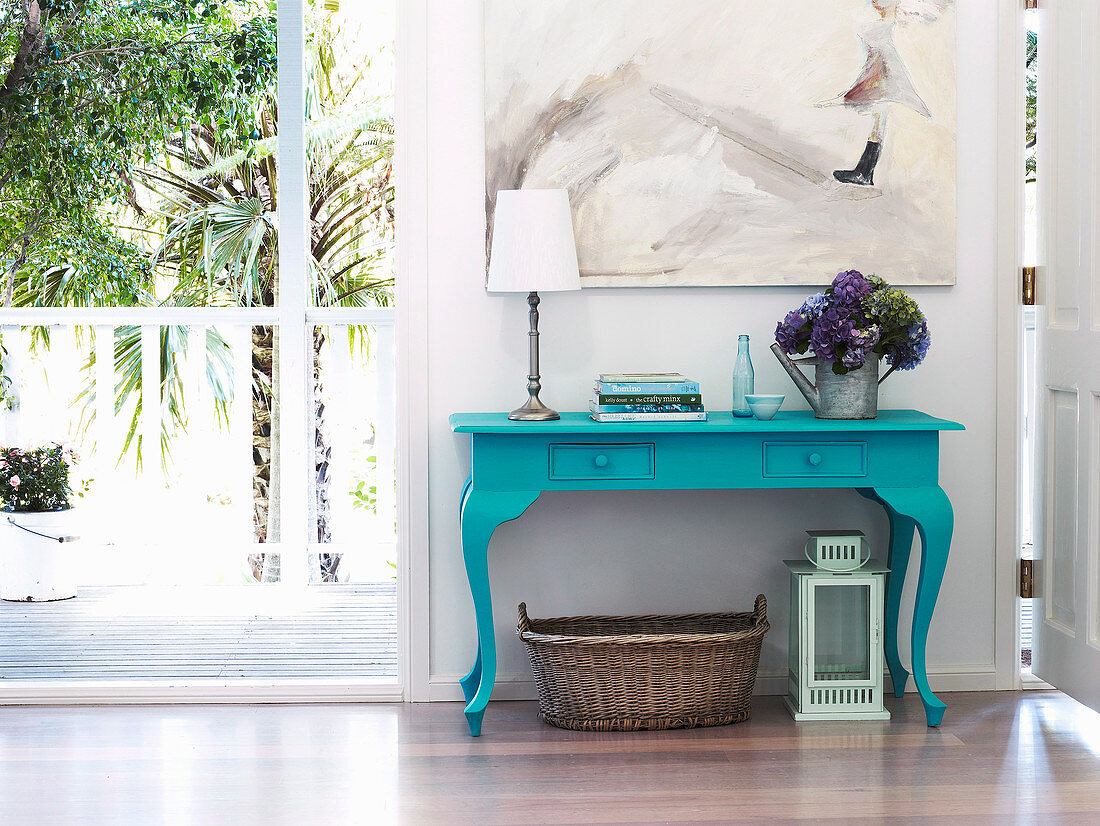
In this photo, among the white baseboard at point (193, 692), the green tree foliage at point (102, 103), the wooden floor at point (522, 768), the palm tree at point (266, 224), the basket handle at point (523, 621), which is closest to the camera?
the wooden floor at point (522, 768)

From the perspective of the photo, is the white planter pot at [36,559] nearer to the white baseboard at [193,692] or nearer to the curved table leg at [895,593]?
the white baseboard at [193,692]

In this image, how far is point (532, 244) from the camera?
227 centimetres

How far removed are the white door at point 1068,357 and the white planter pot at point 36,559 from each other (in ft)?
10.2

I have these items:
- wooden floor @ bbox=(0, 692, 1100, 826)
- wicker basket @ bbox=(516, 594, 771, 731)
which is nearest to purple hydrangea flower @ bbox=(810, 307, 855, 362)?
wicker basket @ bbox=(516, 594, 771, 731)

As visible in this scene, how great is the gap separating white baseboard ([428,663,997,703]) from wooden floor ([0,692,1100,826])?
0.15 feet

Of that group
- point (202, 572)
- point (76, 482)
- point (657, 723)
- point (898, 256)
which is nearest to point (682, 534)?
point (657, 723)

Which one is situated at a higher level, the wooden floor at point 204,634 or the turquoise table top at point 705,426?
the turquoise table top at point 705,426

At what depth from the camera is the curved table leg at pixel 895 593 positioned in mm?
2539

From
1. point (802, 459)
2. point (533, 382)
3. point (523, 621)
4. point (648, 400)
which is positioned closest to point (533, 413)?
point (533, 382)

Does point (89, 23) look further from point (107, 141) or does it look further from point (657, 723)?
point (657, 723)

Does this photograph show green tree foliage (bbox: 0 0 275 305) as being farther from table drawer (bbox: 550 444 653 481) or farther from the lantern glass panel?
the lantern glass panel

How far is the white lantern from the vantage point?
7.83 feet

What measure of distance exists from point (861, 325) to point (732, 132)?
0.62 meters

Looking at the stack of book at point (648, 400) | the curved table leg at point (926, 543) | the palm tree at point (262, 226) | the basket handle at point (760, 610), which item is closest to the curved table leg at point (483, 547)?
the stack of book at point (648, 400)
